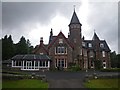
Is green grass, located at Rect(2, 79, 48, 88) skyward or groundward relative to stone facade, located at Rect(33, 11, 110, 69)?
Result: groundward

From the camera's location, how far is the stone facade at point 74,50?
53.8 m

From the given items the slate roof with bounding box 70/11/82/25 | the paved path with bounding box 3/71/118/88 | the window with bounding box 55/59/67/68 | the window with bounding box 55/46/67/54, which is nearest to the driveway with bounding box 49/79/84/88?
the paved path with bounding box 3/71/118/88

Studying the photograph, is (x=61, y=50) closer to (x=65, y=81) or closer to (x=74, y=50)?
(x=74, y=50)

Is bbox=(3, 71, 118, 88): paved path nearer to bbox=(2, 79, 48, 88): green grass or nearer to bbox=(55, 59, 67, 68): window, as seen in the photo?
bbox=(2, 79, 48, 88): green grass

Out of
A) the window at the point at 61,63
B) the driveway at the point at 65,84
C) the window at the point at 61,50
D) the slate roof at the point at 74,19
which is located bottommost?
the driveway at the point at 65,84

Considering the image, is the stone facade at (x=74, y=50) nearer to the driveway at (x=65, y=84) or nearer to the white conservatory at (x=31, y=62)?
the white conservatory at (x=31, y=62)

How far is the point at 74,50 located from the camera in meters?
56.3

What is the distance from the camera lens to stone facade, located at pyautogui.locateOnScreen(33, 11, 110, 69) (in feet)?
177

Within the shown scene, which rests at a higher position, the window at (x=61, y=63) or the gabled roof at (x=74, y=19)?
the gabled roof at (x=74, y=19)

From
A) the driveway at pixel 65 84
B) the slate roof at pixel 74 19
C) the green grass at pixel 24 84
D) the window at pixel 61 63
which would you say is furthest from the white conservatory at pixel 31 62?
the driveway at pixel 65 84

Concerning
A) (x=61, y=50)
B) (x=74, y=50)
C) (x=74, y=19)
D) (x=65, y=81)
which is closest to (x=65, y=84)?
(x=65, y=81)

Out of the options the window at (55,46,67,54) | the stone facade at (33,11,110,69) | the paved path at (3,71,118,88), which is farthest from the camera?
the window at (55,46,67,54)

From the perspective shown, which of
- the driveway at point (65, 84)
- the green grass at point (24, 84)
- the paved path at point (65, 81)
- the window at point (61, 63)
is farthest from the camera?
the window at point (61, 63)

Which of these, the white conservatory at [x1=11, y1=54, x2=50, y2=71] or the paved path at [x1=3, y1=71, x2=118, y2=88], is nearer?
the paved path at [x1=3, y1=71, x2=118, y2=88]
